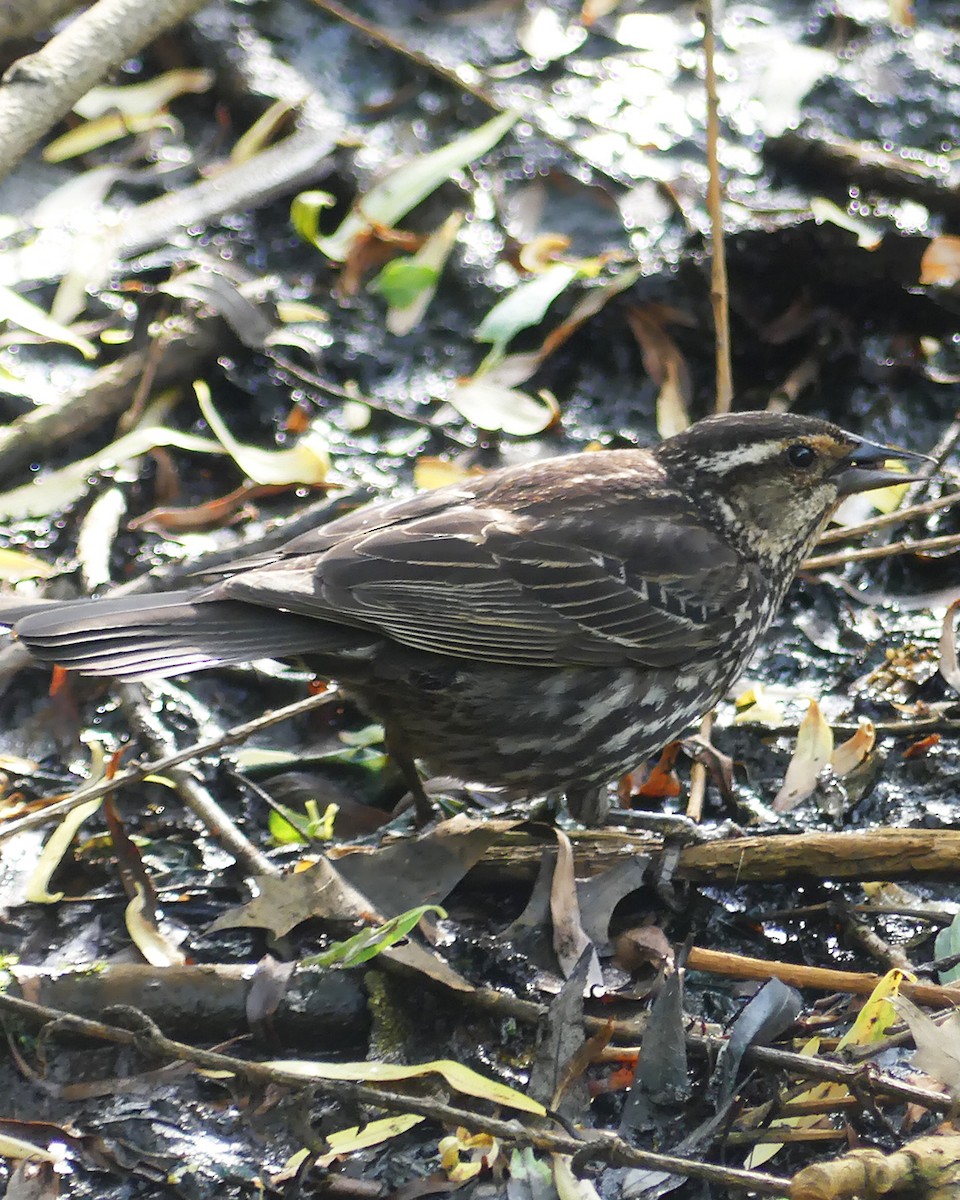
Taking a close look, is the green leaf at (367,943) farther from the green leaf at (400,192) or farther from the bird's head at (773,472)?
the green leaf at (400,192)

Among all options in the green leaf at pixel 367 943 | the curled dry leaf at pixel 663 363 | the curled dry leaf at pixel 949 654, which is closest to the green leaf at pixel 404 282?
the curled dry leaf at pixel 663 363

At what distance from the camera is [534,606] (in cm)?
385

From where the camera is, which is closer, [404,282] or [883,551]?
[883,551]

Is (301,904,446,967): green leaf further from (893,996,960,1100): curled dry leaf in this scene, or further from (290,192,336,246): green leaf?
(290,192,336,246): green leaf

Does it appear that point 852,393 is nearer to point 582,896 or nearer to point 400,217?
point 400,217

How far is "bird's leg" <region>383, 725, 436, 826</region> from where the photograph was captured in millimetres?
3869

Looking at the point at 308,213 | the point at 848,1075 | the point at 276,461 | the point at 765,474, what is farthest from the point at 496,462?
the point at 848,1075

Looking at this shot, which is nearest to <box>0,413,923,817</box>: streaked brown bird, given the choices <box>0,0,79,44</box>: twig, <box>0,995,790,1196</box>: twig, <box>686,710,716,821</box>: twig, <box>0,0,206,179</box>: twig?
<box>686,710,716,821</box>: twig

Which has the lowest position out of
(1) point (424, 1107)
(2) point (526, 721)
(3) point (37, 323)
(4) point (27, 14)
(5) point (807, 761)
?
(5) point (807, 761)

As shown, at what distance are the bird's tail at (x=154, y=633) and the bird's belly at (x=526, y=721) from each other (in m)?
0.32

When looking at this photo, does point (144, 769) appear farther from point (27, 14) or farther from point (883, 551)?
point (27, 14)

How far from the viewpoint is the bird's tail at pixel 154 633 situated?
3.36m

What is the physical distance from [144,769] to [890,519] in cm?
247

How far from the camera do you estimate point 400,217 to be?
231 inches
